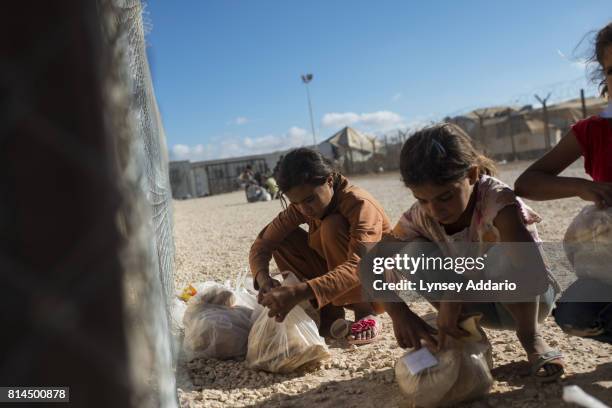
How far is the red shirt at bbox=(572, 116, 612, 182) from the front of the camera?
1996 millimetres

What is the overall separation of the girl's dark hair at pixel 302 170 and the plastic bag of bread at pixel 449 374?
1.03 metres

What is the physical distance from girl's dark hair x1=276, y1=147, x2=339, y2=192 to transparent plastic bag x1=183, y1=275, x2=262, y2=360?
0.63 metres

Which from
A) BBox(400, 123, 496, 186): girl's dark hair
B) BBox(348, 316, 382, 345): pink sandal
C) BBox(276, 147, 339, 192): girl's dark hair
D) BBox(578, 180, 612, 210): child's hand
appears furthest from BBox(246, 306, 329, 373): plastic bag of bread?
BBox(578, 180, 612, 210): child's hand

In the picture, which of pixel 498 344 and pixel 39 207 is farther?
pixel 498 344

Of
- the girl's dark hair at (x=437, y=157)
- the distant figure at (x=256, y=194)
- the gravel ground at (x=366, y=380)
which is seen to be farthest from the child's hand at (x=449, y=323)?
the distant figure at (x=256, y=194)

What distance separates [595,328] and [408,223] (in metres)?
0.75

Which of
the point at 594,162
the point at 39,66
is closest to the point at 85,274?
the point at 39,66

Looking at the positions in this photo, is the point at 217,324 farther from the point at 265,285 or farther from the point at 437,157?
the point at 437,157

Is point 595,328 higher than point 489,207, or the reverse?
point 489,207

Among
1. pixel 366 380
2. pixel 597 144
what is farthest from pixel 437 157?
pixel 366 380

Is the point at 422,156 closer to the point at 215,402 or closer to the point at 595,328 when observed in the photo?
the point at 595,328

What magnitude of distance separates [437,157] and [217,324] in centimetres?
130

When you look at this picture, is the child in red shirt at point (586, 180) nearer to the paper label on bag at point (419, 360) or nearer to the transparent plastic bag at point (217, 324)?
the paper label on bag at point (419, 360)

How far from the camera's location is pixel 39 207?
671 millimetres
